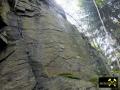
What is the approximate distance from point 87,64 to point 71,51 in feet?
3.44

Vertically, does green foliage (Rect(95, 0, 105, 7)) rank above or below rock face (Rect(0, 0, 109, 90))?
above

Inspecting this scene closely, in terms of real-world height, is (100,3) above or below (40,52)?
above

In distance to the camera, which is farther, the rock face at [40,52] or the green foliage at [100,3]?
the green foliage at [100,3]

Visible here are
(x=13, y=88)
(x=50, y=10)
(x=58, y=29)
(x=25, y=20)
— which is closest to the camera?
(x=13, y=88)

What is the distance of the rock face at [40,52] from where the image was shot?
800 centimetres

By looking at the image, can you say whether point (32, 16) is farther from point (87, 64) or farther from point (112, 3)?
point (112, 3)

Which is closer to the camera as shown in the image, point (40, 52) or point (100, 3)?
point (40, 52)

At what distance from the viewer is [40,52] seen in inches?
358

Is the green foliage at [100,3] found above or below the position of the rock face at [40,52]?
above

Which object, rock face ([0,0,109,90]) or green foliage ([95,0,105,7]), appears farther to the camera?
green foliage ([95,0,105,7])

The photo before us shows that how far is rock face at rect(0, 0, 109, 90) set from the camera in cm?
800

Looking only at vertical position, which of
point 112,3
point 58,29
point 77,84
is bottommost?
point 77,84

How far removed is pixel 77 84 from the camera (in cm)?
870

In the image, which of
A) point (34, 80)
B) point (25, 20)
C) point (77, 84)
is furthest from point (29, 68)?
point (25, 20)
